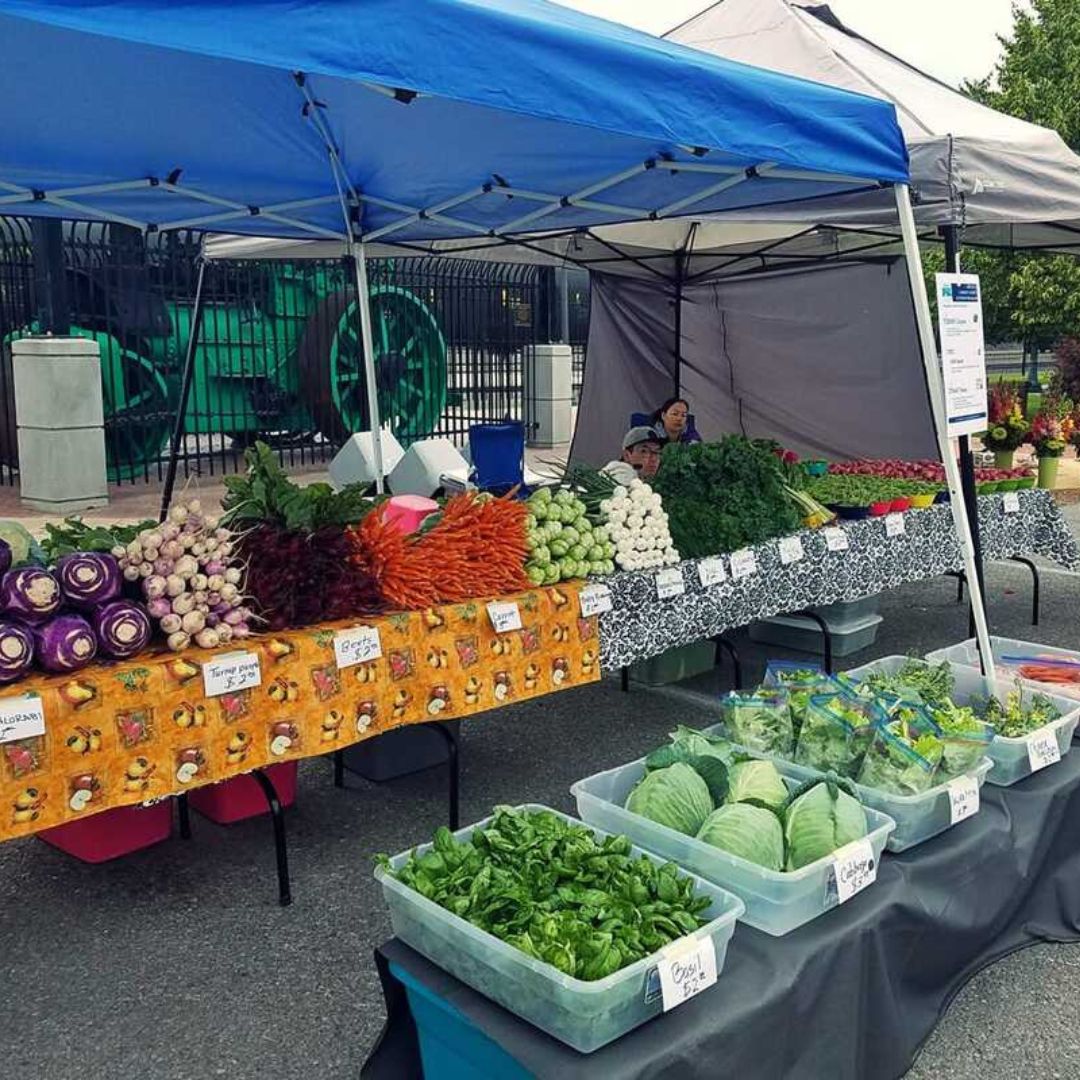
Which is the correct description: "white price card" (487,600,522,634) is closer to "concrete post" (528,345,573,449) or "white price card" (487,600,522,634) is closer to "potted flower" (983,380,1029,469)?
"potted flower" (983,380,1029,469)

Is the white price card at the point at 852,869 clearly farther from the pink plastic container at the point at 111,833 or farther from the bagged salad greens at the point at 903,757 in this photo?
the pink plastic container at the point at 111,833

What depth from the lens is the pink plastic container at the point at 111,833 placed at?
10.5 feet

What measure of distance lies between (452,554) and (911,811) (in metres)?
1.64

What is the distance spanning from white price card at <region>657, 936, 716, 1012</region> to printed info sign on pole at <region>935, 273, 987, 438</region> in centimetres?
224

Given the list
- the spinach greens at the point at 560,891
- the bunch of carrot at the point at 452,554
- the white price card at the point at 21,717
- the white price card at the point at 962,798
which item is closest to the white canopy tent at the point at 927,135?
the bunch of carrot at the point at 452,554

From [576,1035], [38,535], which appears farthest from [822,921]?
[38,535]

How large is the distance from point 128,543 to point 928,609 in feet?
16.3

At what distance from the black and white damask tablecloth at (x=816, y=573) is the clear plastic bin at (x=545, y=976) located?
1.99 meters

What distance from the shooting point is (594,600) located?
3785 mm

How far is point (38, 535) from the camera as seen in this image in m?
8.30

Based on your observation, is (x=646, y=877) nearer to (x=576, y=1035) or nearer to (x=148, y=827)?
(x=576, y=1035)

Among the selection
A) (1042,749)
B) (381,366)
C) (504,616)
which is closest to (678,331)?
(381,366)

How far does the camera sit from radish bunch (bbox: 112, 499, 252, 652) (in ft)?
9.41

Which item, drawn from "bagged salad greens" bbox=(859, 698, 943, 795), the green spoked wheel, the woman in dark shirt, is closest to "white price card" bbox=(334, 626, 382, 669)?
"bagged salad greens" bbox=(859, 698, 943, 795)
